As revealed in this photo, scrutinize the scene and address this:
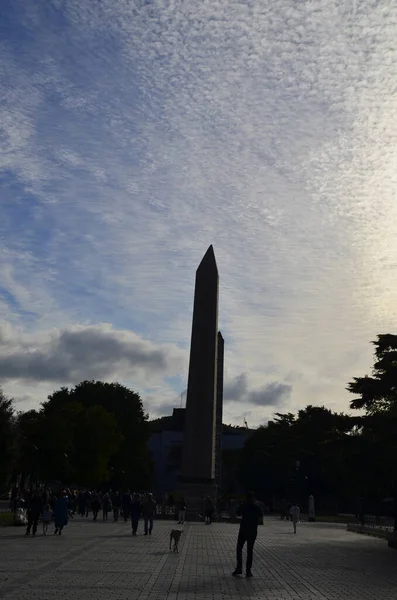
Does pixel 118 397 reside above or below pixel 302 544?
above

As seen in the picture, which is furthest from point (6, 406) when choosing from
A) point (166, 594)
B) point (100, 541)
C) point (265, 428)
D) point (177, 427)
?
point (177, 427)

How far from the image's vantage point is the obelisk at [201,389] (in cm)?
4522

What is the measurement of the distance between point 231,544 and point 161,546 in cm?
302

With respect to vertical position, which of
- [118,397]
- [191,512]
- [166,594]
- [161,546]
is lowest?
[166,594]

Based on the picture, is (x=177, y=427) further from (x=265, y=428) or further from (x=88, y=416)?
(x=88, y=416)

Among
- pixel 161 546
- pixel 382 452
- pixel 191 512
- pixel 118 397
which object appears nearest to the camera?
pixel 161 546

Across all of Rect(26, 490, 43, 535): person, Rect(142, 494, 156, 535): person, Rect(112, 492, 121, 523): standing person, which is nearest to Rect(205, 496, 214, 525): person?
Rect(112, 492, 121, 523): standing person

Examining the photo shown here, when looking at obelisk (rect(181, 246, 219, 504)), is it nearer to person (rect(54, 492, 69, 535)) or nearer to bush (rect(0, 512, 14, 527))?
bush (rect(0, 512, 14, 527))

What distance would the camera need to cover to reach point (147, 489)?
83562 mm

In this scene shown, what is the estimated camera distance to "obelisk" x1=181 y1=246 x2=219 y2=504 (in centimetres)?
4522

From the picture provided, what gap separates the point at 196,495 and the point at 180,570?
2990cm

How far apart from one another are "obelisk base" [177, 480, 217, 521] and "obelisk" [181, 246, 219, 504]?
0.22ft

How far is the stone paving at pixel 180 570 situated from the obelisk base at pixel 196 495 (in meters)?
17.0

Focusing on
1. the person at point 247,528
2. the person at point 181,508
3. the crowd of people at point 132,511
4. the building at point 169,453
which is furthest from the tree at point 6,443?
the building at point 169,453
